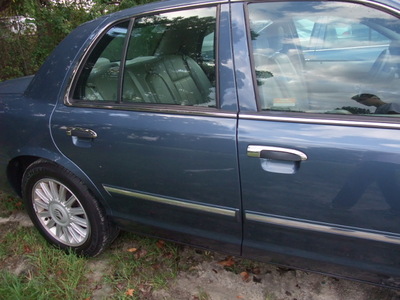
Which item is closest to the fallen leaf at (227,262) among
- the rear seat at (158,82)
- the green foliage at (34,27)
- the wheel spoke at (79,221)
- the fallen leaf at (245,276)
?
the fallen leaf at (245,276)

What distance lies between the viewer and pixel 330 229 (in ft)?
5.39

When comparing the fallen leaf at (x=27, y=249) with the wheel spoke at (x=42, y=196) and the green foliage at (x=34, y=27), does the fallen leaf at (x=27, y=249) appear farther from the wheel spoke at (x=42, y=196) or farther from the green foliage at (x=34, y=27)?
the green foliage at (x=34, y=27)

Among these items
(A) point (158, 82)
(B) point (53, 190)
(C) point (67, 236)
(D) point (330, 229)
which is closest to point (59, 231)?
(C) point (67, 236)

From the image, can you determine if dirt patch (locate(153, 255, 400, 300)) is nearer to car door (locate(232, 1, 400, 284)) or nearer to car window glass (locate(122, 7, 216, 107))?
car door (locate(232, 1, 400, 284))

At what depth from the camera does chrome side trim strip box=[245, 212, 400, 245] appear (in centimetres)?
156

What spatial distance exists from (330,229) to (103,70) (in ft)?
5.12

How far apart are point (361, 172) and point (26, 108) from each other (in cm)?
197

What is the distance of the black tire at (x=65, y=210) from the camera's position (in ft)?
7.45

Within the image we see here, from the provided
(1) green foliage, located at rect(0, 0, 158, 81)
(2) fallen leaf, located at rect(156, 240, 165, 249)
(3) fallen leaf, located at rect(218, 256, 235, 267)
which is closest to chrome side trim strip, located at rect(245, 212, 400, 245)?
(3) fallen leaf, located at rect(218, 256, 235, 267)

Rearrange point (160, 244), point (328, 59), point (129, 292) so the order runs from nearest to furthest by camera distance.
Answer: point (328, 59), point (129, 292), point (160, 244)

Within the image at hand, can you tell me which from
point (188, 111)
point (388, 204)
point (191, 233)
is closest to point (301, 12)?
point (188, 111)

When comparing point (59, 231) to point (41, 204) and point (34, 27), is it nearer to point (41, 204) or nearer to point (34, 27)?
point (41, 204)

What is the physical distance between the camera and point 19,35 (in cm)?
611

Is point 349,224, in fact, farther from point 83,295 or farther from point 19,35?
point 19,35
